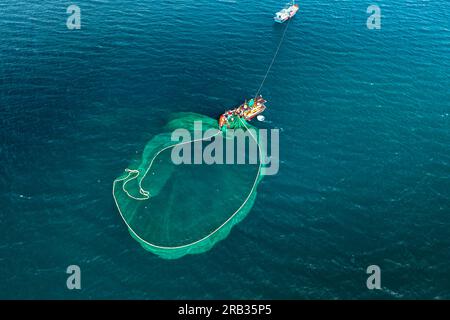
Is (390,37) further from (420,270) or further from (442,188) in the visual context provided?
(420,270)

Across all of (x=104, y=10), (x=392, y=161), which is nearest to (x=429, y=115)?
(x=392, y=161)

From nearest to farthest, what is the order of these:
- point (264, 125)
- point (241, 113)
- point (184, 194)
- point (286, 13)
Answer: point (184, 194) → point (241, 113) → point (264, 125) → point (286, 13)

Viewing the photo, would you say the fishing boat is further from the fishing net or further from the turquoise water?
the turquoise water

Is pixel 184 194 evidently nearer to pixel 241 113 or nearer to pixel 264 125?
pixel 241 113

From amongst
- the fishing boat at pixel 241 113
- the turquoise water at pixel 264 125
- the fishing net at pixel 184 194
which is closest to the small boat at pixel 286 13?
the turquoise water at pixel 264 125

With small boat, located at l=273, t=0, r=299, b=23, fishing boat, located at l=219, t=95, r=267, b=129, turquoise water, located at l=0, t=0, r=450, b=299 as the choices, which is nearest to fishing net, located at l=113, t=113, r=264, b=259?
turquoise water, located at l=0, t=0, r=450, b=299

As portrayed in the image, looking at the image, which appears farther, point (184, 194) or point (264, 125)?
point (264, 125)

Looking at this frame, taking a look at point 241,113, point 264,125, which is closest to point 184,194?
point 241,113
